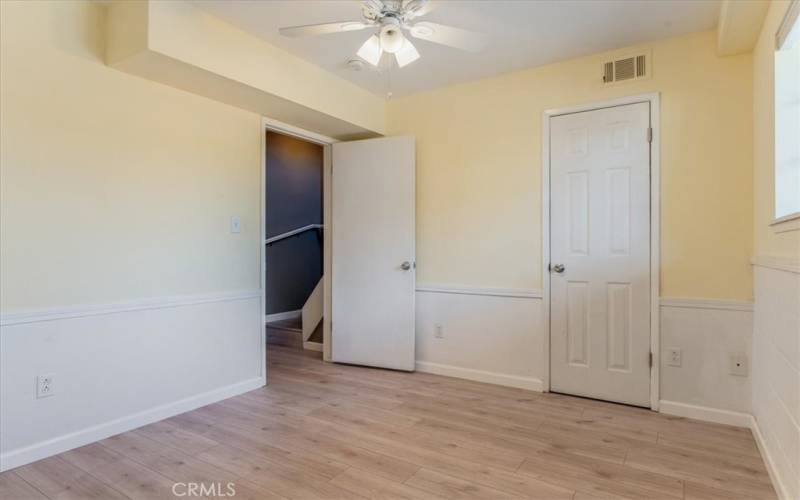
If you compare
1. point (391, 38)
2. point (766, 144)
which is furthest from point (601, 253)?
point (391, 38)

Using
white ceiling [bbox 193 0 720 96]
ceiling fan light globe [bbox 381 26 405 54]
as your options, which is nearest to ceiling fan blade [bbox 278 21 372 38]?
ceiling fan light globe [bbox 381 26 405 54]

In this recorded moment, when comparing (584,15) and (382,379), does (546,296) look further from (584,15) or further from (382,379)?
(584,15)

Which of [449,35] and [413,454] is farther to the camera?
[413,454]

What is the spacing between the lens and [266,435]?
245cm

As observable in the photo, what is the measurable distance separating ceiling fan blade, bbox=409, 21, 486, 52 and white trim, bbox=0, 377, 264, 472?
2.59 metres

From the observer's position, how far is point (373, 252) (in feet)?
12.6

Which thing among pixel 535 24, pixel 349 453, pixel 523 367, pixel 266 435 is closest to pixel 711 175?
pixel 535 24

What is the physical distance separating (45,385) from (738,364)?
12.5ft

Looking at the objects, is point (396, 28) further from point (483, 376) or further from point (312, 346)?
point (312, 346)

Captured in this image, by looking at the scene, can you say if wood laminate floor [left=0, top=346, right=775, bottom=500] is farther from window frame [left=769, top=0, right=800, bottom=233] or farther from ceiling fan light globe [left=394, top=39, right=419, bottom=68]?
ceiling fan light globe [left=394, top=39, right=419, bottom=68]

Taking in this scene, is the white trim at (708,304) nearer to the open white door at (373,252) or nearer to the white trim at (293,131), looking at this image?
the open white door at (373,252)

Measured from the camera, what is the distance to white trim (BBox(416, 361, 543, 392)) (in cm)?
322

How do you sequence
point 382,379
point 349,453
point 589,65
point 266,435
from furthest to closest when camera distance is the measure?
point 382,379
point 589,65
point 266,435
point 349,453

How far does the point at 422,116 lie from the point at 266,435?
2724 mm
